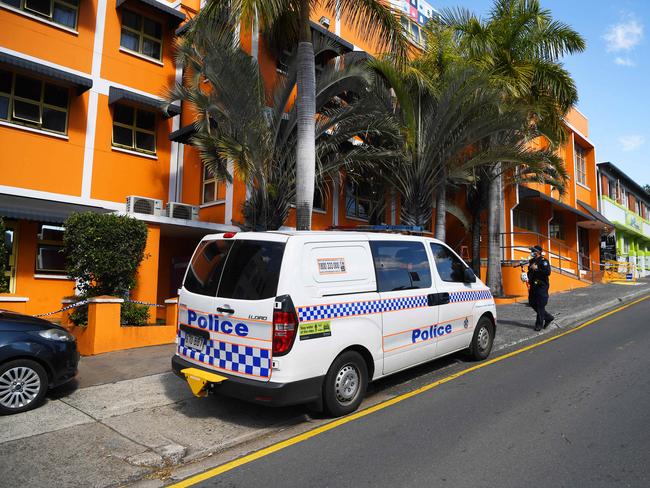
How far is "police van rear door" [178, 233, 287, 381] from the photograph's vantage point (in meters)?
4.78

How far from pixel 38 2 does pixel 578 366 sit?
14431 millimetres

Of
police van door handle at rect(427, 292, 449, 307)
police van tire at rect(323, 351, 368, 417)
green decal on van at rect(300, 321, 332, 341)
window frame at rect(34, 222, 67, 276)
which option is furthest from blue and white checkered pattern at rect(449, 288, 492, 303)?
window frame at rect(34, 222, 67, 276)

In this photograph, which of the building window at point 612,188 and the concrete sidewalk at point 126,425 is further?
the building window at point 612,188

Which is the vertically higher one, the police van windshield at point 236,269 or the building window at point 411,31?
the building window at point 411,31

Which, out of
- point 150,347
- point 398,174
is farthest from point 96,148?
point 398,174

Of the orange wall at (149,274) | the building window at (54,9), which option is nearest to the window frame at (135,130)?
the building window at (54,9)

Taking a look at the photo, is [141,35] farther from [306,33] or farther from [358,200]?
[358,200]

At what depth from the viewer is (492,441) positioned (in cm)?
445

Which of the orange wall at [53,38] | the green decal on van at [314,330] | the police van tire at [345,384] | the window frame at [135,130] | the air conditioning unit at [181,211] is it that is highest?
the orange wall at [53,38]

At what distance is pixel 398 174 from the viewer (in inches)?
495

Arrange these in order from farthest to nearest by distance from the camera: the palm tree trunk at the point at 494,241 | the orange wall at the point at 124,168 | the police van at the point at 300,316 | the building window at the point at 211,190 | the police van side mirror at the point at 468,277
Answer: the palm tree trunk at the point at 494,241 → the building window at the point at 211,190 → the orange wall at the point at 124,168 → the police van side mirror at the point at 468,277 → the police van at the point at 300,316

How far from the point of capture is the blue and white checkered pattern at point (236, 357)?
4.73m

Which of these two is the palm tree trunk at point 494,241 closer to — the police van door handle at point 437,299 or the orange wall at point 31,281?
the police van door handle at point 437,299

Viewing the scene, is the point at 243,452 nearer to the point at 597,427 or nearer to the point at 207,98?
the point at 597,427
